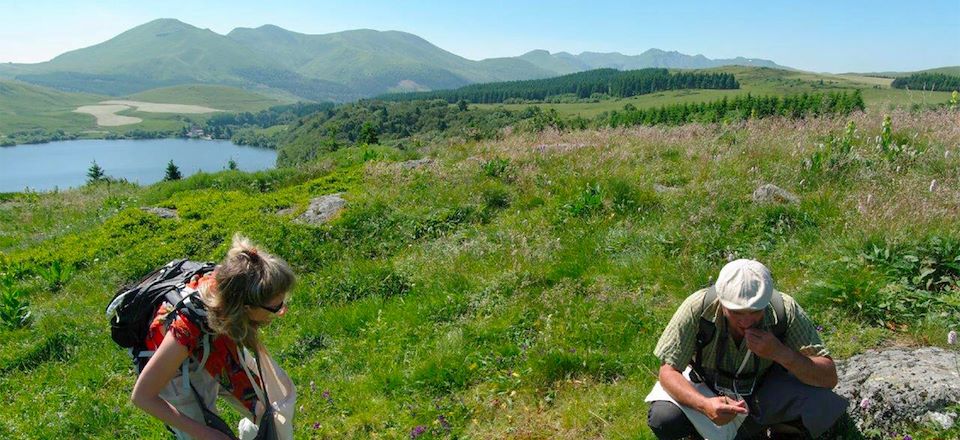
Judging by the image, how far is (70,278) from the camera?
8.87 meters

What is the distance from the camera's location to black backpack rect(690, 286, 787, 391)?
3357 millimetres

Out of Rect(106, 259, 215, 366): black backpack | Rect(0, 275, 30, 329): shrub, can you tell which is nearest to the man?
Rect(106, 259, 215, 366): black backpack

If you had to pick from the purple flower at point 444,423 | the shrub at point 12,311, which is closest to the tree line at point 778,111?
the purple flower at point 444,423

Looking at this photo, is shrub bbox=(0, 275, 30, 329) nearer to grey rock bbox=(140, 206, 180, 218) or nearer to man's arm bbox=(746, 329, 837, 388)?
grey rock bbox=(140, 206, 180, 218)

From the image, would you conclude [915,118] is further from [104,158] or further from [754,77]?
[754,77]

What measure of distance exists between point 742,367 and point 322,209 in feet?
27.7

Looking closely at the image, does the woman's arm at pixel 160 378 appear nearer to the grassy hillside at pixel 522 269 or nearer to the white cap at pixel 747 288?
the grassy hillside at pixel 522 269

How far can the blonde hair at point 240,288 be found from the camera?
10.1 feet

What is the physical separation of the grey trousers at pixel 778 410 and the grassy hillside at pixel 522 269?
0.37 meters

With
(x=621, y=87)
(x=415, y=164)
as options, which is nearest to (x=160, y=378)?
(x=415, y=164)

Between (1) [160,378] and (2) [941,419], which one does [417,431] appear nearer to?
(1) [160,378]

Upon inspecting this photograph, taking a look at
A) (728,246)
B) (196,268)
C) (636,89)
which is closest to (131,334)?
(196,268)

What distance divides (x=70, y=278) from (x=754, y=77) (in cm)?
20135

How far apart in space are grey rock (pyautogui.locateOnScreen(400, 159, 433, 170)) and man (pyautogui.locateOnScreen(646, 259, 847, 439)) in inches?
361
